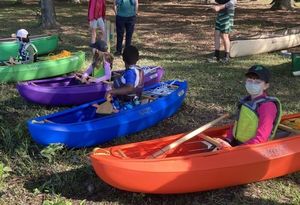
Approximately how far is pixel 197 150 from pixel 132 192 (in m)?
0.90

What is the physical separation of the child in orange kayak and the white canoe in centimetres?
345

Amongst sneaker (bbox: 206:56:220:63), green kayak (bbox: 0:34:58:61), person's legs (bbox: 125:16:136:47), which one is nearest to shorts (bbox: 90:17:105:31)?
person's legs (bbox: 125:16:136:47)

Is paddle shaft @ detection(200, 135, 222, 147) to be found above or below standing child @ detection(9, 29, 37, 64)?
above

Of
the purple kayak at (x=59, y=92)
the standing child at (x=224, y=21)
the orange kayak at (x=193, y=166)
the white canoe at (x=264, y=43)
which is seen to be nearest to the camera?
the orange kayak at (x=193, y=166)

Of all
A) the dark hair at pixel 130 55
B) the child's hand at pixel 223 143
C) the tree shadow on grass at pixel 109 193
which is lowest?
the tree shadow on grass at pixel 109 193

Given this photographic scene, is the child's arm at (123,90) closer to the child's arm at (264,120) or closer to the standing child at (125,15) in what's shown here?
the child's arm at (264,120)

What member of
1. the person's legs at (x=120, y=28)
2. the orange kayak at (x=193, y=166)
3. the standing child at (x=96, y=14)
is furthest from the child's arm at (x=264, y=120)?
the standing child at (x=96, y=14)

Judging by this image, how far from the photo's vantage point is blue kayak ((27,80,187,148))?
541 centimetres

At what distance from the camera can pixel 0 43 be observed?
34.0 feet

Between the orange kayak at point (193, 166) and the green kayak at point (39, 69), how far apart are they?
4.39 metres

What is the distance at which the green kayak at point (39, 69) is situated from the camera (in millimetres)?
8508

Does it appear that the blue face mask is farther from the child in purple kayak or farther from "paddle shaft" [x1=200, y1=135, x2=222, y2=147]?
the child in purple kayak

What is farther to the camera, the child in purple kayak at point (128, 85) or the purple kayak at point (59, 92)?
the purple kayak at point (59, 92)

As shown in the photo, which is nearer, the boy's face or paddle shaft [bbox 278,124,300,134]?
the boy's face
